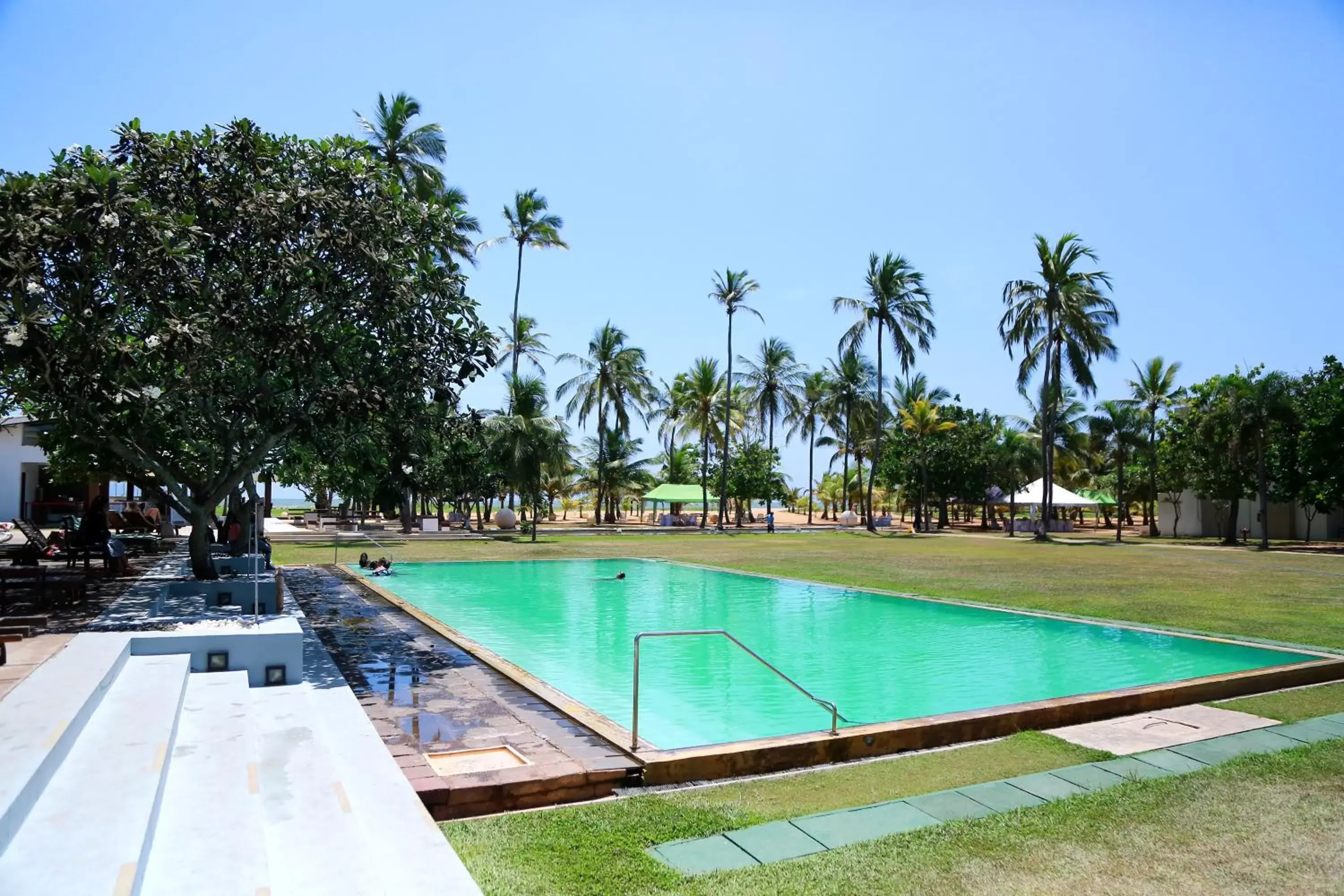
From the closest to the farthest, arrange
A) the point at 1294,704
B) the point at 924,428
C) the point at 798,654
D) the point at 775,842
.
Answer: the point at 775,842 < the point at 1294,704 < the point at 798,654 < the point at 924,428

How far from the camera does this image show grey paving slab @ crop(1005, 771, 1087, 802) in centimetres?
539

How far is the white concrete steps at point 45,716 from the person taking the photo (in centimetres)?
368

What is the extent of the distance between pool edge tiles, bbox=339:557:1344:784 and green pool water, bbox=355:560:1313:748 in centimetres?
114

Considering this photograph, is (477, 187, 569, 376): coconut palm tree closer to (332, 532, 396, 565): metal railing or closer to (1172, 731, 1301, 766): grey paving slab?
(332, 532, 396, 565): metal railing

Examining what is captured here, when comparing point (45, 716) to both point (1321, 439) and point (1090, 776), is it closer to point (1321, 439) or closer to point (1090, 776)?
point (1090, 776)

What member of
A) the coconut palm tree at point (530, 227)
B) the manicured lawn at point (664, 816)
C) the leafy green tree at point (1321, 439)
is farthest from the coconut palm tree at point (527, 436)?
the manicured lawn at point (664, 816)

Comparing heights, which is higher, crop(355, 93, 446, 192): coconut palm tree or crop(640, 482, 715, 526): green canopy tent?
crop(355, 93, 446, 192): coconut palm tree

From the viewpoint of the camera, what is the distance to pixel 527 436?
40188 mm

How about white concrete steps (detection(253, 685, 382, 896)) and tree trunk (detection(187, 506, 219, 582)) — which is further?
tree trunk (detection(187, 506, 219, 582))

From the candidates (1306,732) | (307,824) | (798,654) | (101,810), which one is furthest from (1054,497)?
(101,810)

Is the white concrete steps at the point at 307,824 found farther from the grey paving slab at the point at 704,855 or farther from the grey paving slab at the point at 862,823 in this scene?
the grey paving slab at the point at 862,823

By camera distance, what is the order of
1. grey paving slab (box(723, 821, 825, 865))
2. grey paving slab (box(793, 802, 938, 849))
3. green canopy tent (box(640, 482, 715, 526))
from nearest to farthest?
grey paving slab (box(723, 821, 825, 865))
grey paving slab (box(793, 802, 938, 849))
green canopy tent (box(640, 482, 715, 526))

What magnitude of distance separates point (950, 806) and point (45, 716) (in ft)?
17.3

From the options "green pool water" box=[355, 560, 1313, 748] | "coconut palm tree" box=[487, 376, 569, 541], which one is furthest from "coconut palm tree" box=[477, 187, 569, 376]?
"green pool water" box=[355, 560, 1313, 748]
